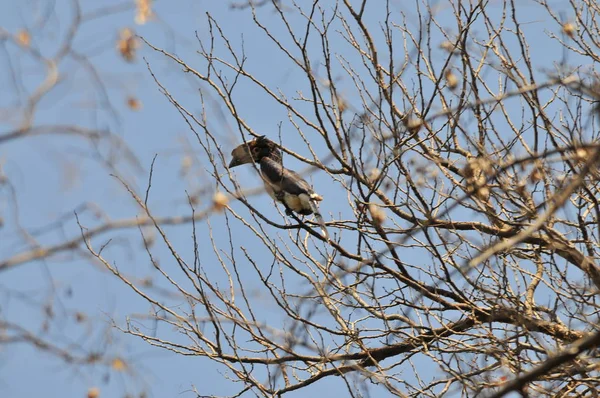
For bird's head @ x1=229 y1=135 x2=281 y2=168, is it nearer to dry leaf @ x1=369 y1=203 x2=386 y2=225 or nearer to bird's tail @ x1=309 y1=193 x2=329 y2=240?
bird's tail @ x1=309 y1=193 x2=329 y2=240

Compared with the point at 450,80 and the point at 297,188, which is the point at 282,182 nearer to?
the point at 297,188

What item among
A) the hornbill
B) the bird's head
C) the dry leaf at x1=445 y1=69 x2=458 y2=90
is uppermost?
the bird's head

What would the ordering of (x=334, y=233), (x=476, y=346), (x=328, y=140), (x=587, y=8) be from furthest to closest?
(x=587, y=8)
(x=334, y=233)
(x=328, y=140)
(x=476, y=346)

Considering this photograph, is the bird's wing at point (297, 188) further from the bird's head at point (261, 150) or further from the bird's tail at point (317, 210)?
the bird's head at point (261, 150)

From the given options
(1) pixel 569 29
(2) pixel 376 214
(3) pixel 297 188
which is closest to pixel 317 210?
(3) pixel 297 188

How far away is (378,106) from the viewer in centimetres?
A: 528

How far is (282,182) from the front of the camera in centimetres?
674

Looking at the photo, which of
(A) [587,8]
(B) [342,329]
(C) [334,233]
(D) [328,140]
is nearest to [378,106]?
(D) [328,140]

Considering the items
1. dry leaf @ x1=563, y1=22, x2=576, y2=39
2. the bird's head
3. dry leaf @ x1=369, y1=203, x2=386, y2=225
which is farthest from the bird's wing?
dry leaf @ x1=563, y1=22, x2=576, y2=39

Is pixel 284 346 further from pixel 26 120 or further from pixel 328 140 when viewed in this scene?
pixel 26 120

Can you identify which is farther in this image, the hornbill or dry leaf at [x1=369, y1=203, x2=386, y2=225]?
the hornbill

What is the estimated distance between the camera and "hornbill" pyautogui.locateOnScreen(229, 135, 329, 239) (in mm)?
6559

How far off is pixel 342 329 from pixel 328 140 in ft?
4.15

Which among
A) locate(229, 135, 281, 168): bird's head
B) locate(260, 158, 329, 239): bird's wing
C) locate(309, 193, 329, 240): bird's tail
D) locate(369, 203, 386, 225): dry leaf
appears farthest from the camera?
locate(229, 135, 281, 168): bird's head
